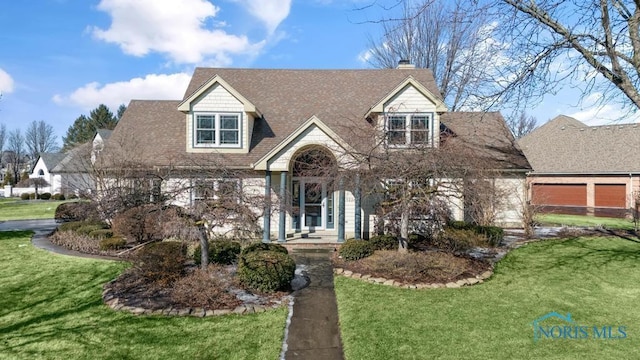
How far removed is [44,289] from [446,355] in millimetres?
9836

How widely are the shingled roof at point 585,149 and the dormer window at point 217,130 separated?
24471 mm

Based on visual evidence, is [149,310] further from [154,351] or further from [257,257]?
[257,257]

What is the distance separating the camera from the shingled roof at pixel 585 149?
86.2 feet

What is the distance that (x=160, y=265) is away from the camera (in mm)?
9062

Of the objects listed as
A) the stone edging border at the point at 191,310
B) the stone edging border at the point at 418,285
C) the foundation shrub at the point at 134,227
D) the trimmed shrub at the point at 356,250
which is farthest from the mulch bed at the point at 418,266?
the foundation shrub at the point at 134,227

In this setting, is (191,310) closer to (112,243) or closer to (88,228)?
(112,243)

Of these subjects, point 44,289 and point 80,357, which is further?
point 44,289

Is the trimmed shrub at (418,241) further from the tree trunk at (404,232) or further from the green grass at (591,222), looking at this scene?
the green grass at (591,222)

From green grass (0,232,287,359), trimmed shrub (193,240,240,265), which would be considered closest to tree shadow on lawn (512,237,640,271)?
green grass (0,232,287,359)

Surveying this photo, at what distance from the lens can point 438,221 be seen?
12.9m

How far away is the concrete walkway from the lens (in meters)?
12.4

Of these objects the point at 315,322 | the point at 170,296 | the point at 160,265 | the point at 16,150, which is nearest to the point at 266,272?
the point at 315,322

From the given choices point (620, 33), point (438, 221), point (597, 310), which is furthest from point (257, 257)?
point (620, 33)

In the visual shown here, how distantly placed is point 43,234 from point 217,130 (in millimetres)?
9283
